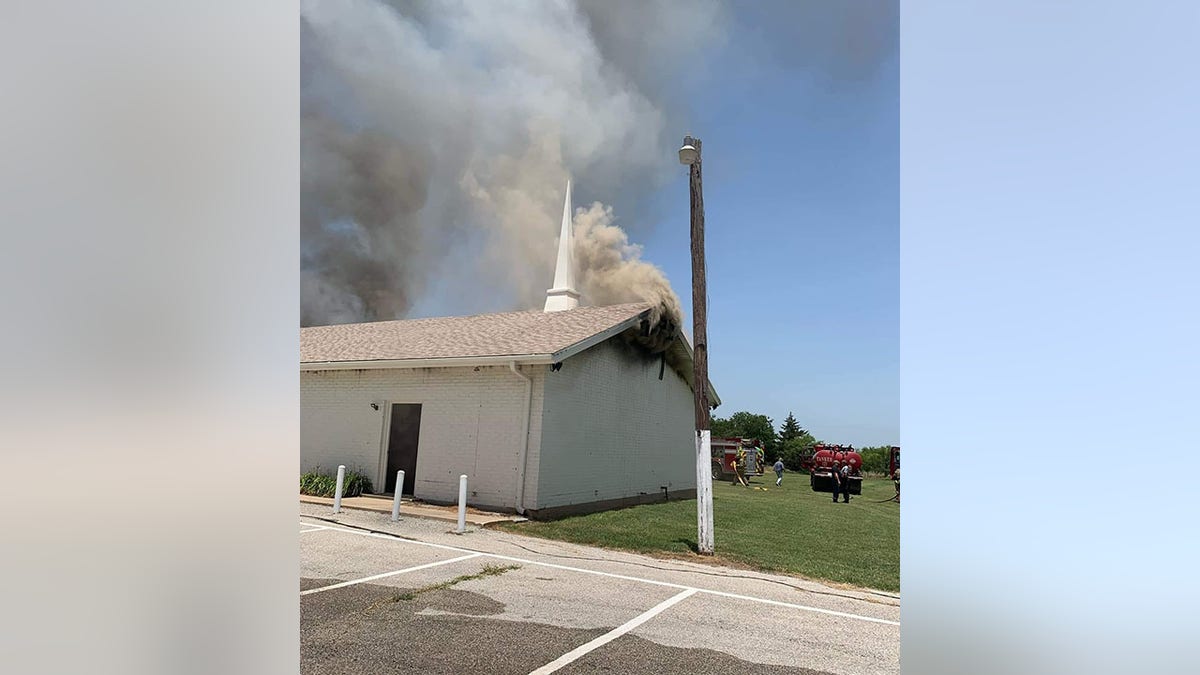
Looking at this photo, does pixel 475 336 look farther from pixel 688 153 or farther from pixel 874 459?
pixel 874 459

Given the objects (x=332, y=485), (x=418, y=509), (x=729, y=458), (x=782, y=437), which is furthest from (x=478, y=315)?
(x=782, y=437)

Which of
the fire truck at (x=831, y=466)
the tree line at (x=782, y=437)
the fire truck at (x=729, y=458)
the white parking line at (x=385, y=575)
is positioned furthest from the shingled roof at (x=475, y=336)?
the tree line at (x=782, y=437)

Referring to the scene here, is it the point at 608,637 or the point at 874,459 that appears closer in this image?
the point at 608,637

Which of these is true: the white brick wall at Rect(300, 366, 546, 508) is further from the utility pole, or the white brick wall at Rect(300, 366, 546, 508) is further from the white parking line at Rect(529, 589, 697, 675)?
the white parking line at Rect(529, 589, 697, 675)

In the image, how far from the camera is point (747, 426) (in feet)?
64.7

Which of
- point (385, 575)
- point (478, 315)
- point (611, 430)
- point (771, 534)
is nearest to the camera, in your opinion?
point (385, 575)

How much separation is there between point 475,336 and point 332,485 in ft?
7.20

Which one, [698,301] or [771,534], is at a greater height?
[698,301]

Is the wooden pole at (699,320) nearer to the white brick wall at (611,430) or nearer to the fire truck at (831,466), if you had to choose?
the white brick wall at (611,430)

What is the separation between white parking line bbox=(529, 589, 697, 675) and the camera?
2.19 metres

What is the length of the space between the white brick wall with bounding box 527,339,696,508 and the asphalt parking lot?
2158 millimetres

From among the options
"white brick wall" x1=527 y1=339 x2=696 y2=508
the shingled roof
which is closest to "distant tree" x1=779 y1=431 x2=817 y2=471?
"white brick wall" x1=527 y1=339 x2=696 y2=508

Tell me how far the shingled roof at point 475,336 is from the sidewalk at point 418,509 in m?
1.45

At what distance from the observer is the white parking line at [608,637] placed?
7.17ft
